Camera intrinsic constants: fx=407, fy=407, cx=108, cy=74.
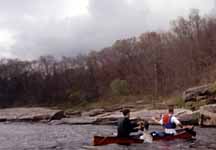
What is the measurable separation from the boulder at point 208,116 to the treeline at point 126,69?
24.1 meters

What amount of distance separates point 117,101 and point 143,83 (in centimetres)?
1089

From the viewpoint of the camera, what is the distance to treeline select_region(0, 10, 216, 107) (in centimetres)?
7144

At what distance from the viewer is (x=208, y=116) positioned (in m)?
35.5

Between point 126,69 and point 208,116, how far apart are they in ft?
171

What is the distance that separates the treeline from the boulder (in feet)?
79.1

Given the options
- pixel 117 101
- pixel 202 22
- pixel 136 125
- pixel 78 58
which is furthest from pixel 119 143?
→ pixel 78 58

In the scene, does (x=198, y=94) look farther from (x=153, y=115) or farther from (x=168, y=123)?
(x=168, y=123)

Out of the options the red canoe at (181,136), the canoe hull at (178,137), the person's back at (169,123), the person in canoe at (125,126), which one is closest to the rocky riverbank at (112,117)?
the red canoe at (181,136)

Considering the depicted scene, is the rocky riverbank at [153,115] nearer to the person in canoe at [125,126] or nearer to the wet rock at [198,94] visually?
the wet rock at [198,94]

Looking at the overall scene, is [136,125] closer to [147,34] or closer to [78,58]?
[147,34]

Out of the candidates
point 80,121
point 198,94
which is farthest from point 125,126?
point 80,121

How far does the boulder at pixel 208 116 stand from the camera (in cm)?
3478

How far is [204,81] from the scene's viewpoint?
61844 mm

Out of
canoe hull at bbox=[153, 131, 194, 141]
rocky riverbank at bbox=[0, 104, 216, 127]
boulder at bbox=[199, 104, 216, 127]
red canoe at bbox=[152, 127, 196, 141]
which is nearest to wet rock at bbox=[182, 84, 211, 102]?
rocky riverbank at bbox=[0, 104, 216, 127]
